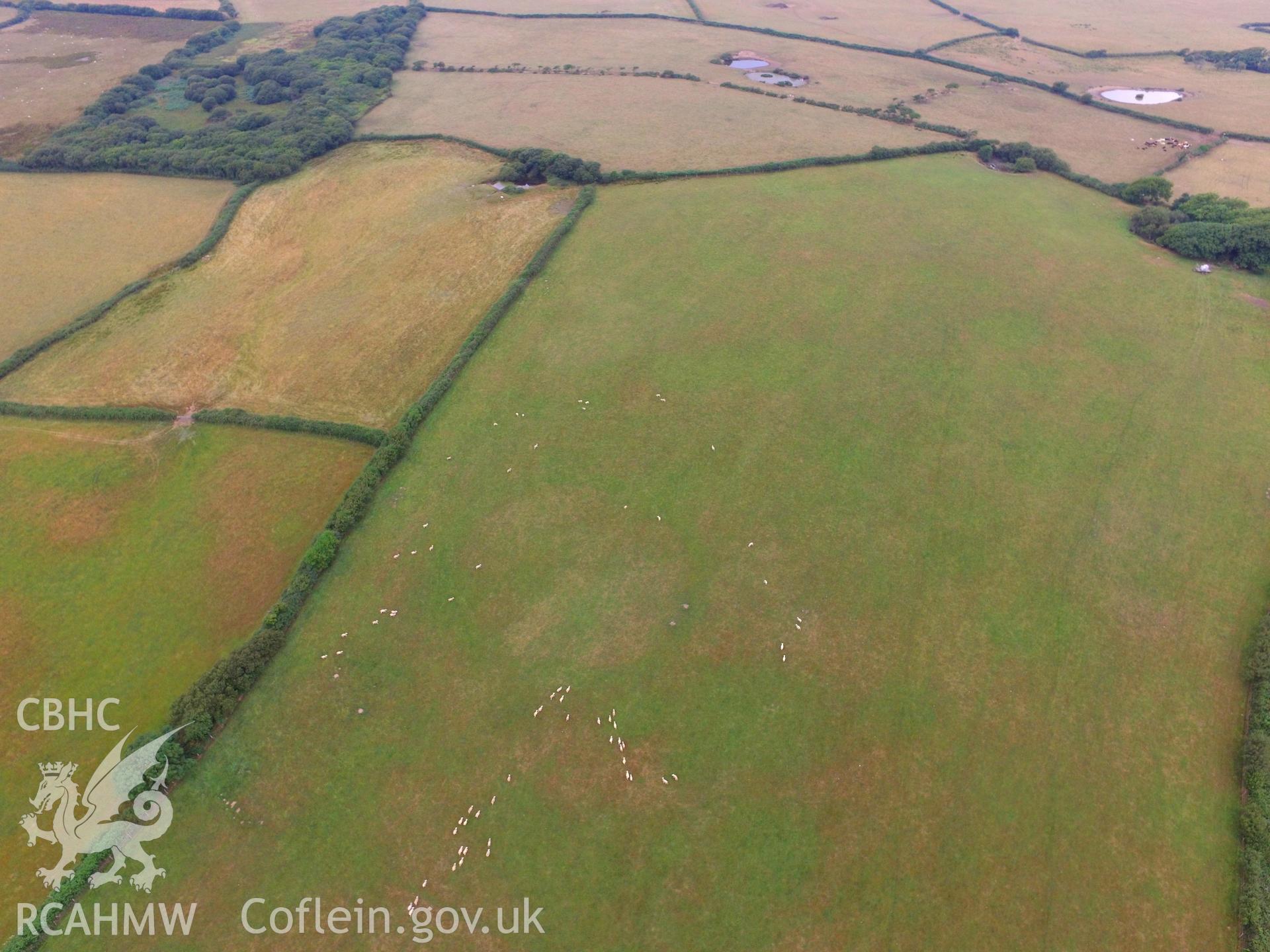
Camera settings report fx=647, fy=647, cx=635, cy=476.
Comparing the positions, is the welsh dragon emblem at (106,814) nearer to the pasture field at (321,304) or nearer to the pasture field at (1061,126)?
the pasture field at (321,304)

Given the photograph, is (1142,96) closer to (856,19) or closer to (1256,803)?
(856,19)

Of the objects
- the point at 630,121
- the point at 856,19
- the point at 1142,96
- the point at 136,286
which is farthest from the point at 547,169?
the point at 1142,96

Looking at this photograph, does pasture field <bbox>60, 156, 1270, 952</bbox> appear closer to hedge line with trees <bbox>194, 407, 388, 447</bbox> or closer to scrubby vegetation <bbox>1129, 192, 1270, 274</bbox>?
hedge line with trees <bbox>194, 407, 388, 447</bbox>

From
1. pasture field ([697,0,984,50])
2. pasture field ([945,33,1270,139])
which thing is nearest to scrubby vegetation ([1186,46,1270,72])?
pasture field ([945,33,1270,139])

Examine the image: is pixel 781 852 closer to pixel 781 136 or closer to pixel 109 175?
pixel 781 136

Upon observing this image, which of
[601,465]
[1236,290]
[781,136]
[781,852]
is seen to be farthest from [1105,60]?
[781,852]
